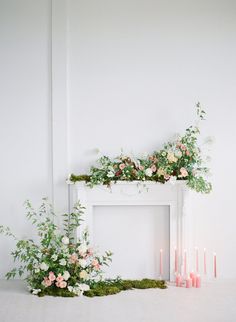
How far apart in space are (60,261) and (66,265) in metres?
0.11

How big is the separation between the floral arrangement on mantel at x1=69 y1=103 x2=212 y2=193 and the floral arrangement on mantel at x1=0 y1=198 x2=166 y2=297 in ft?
1.28

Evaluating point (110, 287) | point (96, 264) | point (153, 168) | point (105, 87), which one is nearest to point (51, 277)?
point (96, 264)

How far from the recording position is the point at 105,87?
5.05m

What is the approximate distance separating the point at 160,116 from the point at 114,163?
2.11 feet

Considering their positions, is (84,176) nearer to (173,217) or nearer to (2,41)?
(173,217)

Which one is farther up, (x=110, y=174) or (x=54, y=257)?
(x=110, y=174)

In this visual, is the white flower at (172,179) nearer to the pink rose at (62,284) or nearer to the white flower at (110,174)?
the white flower at (110,174)

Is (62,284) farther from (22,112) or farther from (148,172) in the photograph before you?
(22,112)

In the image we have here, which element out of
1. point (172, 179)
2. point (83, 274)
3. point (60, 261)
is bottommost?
point (83, 274)

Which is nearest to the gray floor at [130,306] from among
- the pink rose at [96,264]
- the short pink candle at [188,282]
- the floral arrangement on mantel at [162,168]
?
the short pink candle at [188,282]

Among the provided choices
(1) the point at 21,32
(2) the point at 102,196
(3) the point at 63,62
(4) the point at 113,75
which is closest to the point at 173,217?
(2) the point at 102,196

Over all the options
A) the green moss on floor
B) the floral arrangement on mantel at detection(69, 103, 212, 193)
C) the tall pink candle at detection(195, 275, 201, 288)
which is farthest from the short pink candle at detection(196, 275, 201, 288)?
the floral arrangement on mantel at detection(69, 103, 212, 193)

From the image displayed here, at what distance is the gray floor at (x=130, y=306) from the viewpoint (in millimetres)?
3932

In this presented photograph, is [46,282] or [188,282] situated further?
[188,282]
